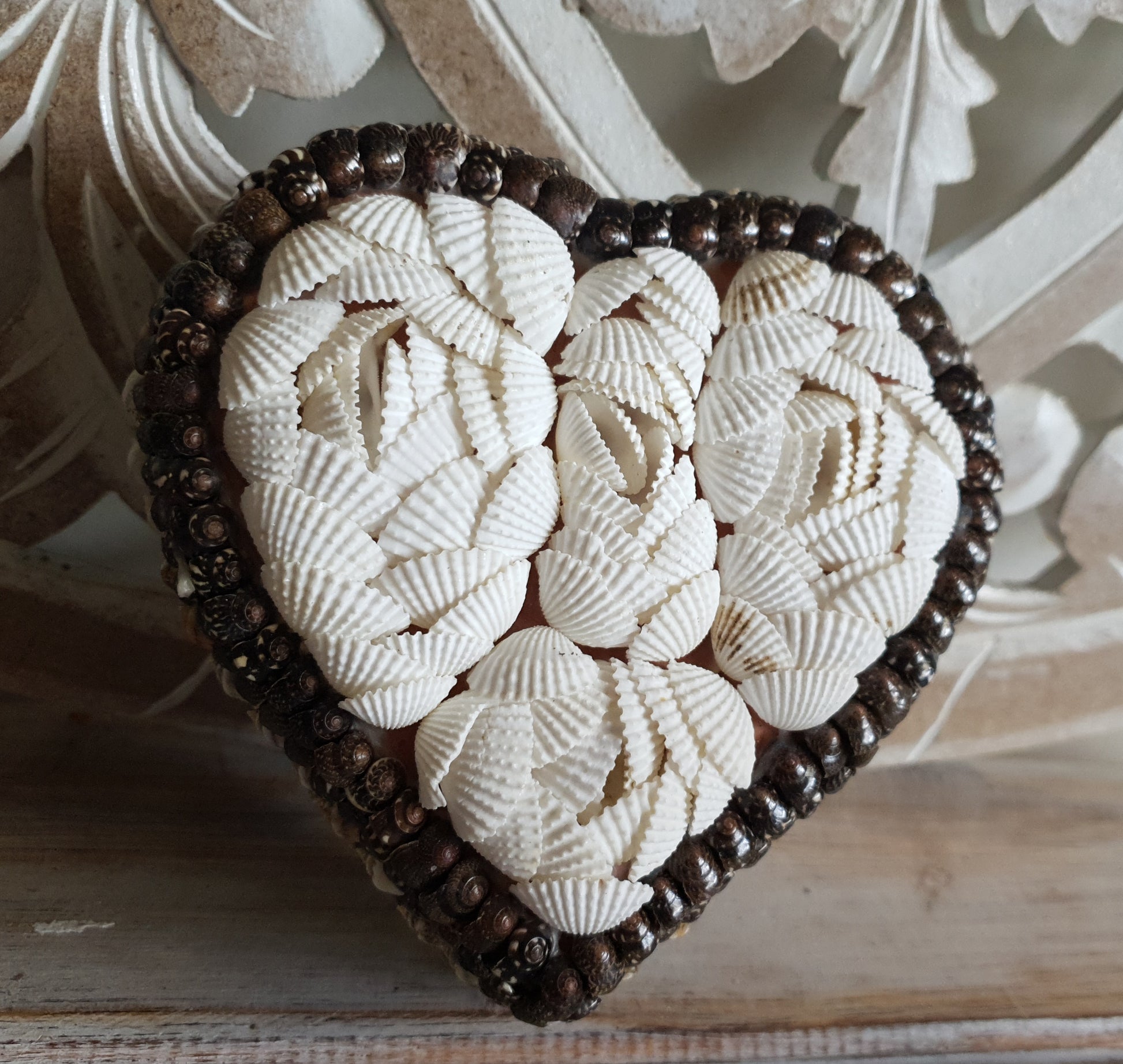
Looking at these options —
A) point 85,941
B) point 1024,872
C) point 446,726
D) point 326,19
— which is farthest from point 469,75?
point 1024,872

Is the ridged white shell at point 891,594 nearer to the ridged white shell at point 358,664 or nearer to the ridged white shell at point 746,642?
the ridged white shell at point 746,642

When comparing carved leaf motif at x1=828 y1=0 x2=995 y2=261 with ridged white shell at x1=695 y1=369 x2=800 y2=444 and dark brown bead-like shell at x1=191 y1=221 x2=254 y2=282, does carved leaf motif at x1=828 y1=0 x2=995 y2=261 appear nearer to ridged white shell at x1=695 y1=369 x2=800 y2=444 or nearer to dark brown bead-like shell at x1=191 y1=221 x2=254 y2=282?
ridged white shell at x1=695 y1=369 x2=800 y2=444

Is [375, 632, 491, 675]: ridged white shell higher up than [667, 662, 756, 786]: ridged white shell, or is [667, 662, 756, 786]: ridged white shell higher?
[375, 632, 491, 675]: ridged white shell

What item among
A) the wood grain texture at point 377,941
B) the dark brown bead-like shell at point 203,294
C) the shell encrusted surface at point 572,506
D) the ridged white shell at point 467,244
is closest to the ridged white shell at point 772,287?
the shell encrusted surface at point 572,506

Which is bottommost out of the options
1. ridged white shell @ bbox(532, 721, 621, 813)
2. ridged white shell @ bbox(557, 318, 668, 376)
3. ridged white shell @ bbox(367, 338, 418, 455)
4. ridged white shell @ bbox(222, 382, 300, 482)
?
ridged white shell @ bbox(532, 721, 621, 813)

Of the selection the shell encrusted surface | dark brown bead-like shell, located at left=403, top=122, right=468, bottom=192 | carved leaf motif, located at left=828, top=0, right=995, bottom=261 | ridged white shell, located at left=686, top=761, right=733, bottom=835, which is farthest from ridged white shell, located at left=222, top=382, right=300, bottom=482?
carved leaf motif, located at left=828, top=0, right=995, bottom=261

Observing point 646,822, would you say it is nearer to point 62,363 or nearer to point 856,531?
point 856,531

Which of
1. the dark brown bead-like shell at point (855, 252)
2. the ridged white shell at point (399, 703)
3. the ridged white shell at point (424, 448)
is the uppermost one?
the ridged white shell at point (424, 448)
